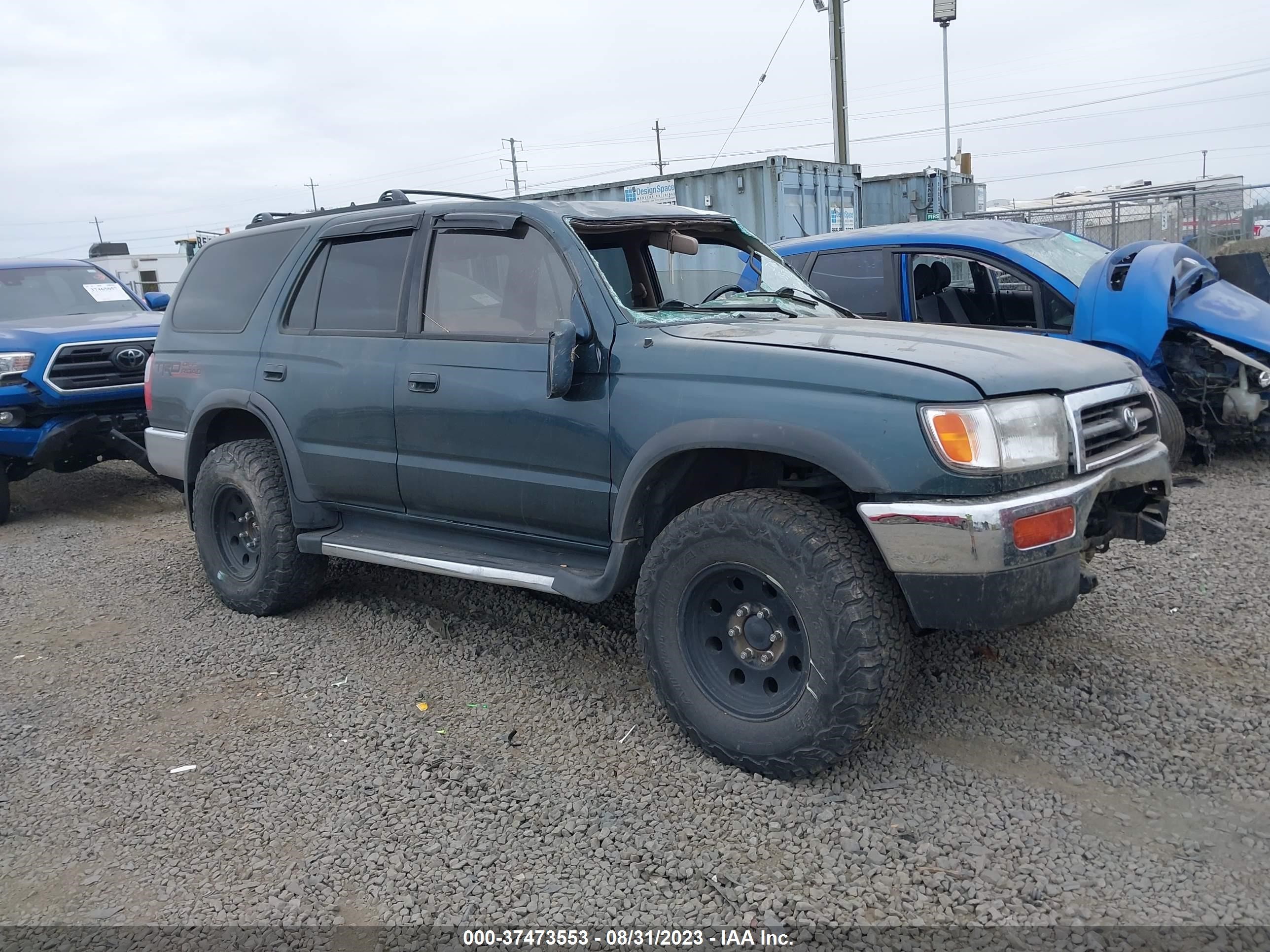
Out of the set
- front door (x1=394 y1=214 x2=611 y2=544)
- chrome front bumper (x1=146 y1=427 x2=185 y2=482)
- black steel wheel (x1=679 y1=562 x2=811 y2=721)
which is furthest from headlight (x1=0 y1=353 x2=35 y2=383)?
black steel wheel (x1=679 y1=562 x2=811 y2=721)

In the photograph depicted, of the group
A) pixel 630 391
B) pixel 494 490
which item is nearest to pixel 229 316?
pixel 494 490

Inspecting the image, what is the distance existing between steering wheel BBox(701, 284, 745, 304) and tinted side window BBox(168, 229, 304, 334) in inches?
82.3

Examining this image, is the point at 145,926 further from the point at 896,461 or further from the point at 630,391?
the point at 896,461

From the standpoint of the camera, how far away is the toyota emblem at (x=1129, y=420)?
3.28m

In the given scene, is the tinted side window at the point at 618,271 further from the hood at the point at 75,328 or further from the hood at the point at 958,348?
the hood at the point at 75,328

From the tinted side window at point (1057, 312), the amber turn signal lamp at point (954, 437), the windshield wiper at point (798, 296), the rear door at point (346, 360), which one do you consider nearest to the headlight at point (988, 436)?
the amber turn signal lamp at point (954, 437)

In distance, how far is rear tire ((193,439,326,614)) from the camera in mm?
4711

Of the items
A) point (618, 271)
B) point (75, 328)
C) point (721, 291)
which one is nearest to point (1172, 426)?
point (721, 291)

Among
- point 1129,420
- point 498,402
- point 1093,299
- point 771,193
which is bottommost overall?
point 1129,420

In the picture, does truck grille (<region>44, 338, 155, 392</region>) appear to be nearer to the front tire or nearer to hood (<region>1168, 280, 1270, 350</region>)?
the front tire

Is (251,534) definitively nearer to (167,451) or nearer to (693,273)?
(167,451)

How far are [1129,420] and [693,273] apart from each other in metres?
1.81

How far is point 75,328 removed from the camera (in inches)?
294

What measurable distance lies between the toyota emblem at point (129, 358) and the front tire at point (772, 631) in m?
5.69
